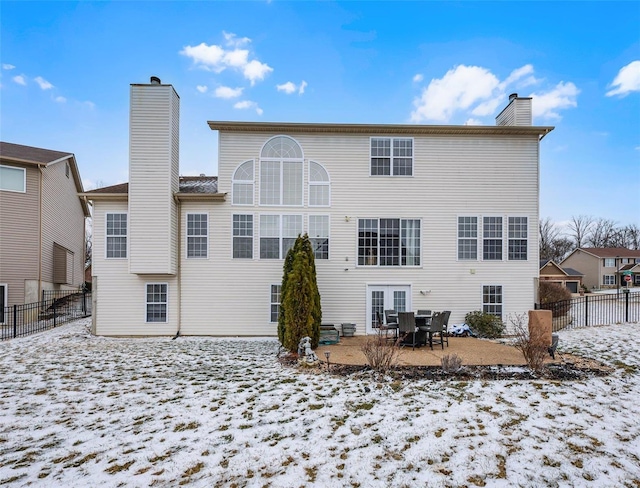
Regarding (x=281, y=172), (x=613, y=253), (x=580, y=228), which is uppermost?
(x=580, y=228)

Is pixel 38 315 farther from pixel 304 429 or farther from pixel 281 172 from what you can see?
pixel 304 429

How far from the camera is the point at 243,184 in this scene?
11.6 m

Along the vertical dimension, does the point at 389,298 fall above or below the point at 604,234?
below

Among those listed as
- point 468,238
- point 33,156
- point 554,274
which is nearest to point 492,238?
point 468,238

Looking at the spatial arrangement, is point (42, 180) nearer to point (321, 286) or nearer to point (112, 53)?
point (112, 53)

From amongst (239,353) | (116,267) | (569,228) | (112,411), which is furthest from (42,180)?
(569,228)

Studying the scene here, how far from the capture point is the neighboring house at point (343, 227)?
1133cm

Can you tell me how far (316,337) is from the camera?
862cm

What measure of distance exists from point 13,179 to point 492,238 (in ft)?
64.2

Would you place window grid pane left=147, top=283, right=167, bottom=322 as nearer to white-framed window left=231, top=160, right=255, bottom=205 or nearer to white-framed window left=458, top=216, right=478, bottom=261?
white-framed window left=231, top=160, right=255, bottom=205

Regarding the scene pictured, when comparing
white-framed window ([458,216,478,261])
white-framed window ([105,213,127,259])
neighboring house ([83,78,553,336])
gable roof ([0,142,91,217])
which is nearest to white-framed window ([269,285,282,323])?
neighboring house ([83,78,553,336])

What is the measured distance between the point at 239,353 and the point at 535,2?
14989mm

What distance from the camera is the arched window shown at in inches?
459

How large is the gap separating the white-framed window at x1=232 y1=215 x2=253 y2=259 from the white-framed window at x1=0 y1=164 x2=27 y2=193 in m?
10.4
